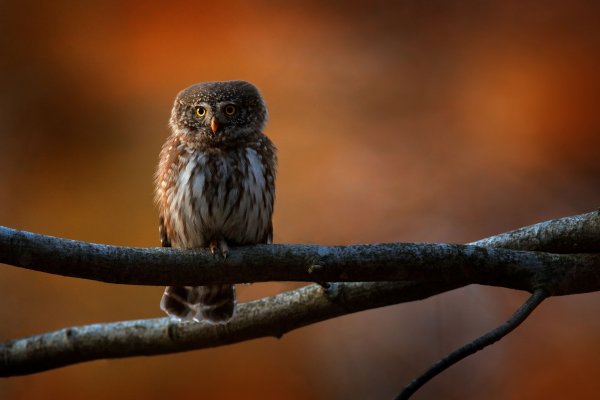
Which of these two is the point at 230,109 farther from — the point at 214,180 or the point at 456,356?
the point at 456,356

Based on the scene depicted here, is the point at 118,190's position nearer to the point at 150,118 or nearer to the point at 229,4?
the point at 150,118

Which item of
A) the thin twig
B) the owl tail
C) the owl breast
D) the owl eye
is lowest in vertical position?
the thin twig

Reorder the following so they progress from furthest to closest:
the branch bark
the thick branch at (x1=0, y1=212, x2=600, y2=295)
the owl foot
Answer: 1. the owl foot
2. the thick branch at (x1=0, y1=212, x2=600, y2=295)
3. the branch bark

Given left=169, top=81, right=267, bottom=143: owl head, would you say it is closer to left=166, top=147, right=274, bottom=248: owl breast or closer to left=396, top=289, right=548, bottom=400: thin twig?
left=166, top=147, right=274, bottom=248: owl breast

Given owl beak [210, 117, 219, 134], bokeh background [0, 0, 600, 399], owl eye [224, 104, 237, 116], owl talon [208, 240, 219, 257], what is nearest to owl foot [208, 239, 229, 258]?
owl talon [208, 240, 219, 257]

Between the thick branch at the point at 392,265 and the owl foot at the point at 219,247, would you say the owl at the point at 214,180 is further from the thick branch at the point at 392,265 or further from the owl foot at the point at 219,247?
the thick branch at the point at 392,265

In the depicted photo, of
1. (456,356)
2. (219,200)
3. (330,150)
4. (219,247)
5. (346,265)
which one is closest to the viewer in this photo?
(456,356)

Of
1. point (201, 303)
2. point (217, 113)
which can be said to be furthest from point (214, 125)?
point (201, 303)
